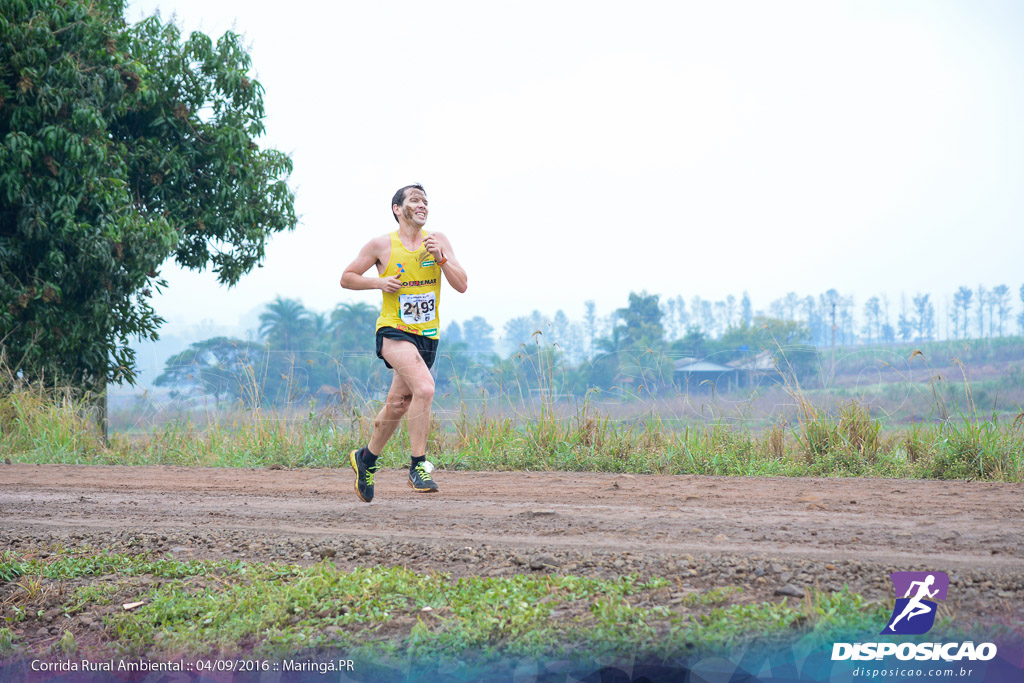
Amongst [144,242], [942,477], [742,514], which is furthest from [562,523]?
[144,242]

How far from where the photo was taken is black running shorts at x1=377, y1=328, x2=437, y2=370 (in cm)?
525

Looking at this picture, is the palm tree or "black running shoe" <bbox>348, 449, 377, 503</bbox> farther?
the palm tree

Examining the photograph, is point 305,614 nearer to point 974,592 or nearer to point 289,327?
point 974,592

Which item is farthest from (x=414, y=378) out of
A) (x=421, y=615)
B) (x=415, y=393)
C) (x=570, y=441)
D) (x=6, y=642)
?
(x=570, y=441)

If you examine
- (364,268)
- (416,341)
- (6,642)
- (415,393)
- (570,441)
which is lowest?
(6,642)

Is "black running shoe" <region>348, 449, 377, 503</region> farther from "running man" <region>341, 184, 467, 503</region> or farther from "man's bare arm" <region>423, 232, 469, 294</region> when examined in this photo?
"man's bare arm" <region>423, 232, 469, 294</region>

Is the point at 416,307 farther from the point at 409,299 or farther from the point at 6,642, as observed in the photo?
the point at 6,642

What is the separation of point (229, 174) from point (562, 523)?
1275cm

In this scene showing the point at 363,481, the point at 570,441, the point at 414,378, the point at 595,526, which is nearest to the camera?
the point at 595,526

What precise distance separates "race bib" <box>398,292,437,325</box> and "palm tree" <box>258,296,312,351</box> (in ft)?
144

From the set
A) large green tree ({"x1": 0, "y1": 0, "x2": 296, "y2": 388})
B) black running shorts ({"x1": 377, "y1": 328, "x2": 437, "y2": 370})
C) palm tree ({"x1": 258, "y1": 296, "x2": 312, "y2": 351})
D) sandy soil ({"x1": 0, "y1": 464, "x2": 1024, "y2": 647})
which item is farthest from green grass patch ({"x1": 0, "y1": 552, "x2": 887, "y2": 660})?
palm tree ({"x1": 258, "y1": 296, "x2": 312, "y2": 351})

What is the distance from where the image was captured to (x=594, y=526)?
429 cm
